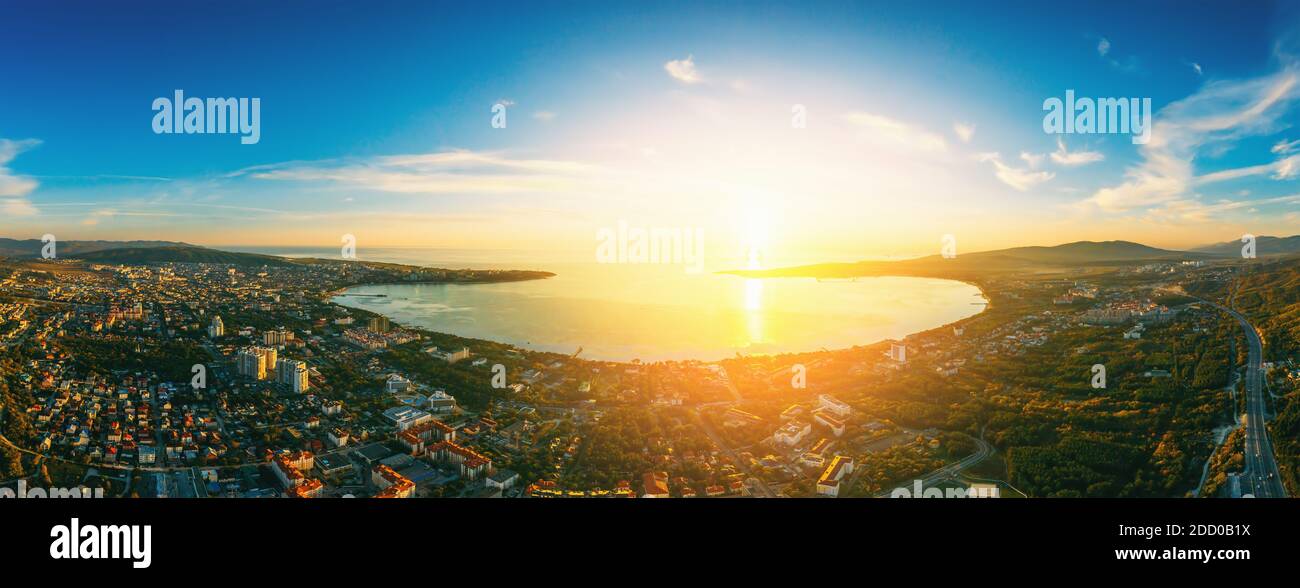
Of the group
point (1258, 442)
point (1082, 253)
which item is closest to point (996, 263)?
point (1082, 253)

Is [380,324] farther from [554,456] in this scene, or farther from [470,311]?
[554,456]

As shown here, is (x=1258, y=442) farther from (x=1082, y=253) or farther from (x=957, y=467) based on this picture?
(x=1082, y=253)

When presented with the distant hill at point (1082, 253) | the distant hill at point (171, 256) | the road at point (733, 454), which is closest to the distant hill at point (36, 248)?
the distant hill at point (171, 256)

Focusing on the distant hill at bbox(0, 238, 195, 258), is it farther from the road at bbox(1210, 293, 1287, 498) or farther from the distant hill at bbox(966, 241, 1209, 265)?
the distant hill at bbox(966, 241, 1209, 265)

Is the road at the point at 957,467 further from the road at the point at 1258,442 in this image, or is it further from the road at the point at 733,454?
the road at the point at 1258,442

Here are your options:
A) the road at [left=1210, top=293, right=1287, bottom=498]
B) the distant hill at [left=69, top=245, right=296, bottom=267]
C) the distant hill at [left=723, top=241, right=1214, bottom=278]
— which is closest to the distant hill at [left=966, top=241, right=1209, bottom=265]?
the distant hill at [left=723, top=241, right=1214, bottom=278]
